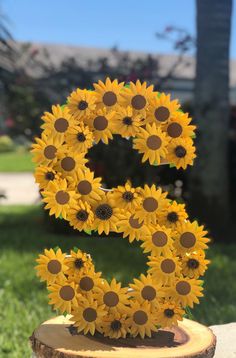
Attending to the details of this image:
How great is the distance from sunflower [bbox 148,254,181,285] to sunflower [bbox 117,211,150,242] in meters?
0.13

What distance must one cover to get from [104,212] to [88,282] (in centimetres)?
30

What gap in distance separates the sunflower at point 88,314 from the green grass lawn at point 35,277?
5.67 feet

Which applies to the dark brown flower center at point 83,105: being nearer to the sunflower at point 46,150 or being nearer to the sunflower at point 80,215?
the sunflower at point 46,150

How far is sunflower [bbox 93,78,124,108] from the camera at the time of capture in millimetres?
2594

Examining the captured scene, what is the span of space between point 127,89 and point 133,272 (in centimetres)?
386

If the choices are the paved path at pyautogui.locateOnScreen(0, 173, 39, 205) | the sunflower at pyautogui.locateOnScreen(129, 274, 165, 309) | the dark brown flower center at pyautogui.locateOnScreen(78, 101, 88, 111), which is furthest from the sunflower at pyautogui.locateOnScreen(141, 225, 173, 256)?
the paved path at pyautogui.locateOnScreen(0, 173, 39, 205)

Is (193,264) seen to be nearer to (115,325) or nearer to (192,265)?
(192,265)

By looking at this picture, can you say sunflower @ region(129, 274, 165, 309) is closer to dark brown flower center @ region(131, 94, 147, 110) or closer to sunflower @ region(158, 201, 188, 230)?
sunflower @ region(158, 201, 188, 230)

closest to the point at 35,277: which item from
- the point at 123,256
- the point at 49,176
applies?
the point at 123,256

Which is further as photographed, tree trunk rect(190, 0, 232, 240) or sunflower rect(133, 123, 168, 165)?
tree trunk rect(190, 0, 232, 240)

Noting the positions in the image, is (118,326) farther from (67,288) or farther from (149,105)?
(149,105)

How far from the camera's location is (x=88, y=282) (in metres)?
2.61

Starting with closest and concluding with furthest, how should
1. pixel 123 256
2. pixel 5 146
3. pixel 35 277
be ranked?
1. pixel 35 277
2. pixel 123 256
3. pixel 5 146

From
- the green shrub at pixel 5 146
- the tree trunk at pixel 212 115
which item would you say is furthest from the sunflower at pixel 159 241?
the green shrub at pixel 5 146
